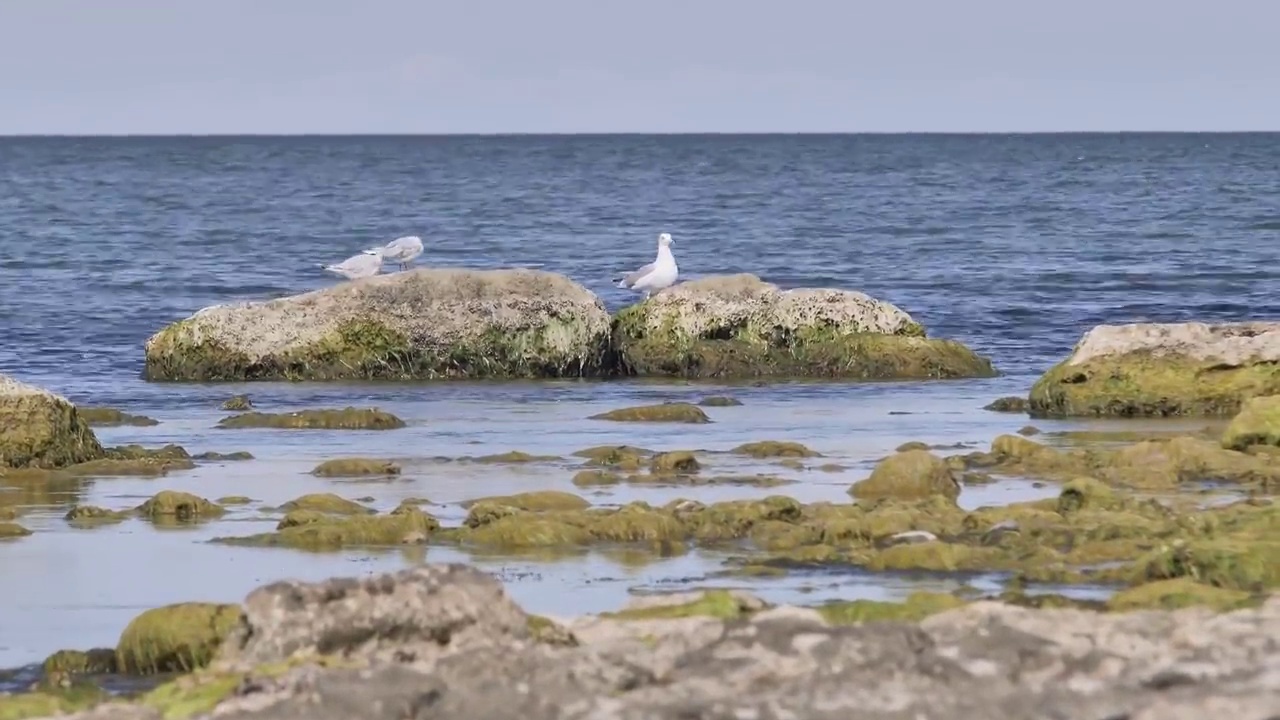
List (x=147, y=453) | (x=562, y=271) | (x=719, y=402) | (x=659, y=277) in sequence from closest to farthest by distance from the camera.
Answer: (x=147, y=453) → (x=719, y=402) → (x=659, y=277) → (x=562, y=271)

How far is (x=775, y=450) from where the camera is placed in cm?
1398

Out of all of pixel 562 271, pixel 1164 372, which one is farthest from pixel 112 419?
pixel 562 271

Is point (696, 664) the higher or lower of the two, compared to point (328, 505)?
higher

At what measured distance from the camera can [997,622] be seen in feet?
21.7

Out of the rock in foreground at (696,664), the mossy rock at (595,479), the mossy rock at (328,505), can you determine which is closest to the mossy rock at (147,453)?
the mossy rock at (328,505)

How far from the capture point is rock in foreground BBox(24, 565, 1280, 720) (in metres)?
5.82

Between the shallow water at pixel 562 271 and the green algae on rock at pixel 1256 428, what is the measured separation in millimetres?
1575

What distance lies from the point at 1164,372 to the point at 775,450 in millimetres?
3722

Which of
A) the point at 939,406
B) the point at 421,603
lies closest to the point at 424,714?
the point at 421,603

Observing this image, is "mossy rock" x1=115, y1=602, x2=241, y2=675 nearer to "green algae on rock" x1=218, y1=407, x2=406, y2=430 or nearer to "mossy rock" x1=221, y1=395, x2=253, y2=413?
"green algae on rock" x1=218, y1=407, x2=406, y2=430

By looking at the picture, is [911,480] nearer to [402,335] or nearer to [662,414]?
[662,414]

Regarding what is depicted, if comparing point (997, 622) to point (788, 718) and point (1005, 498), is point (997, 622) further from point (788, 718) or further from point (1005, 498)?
point (1005, 498)

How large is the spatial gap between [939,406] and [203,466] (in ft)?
19.8

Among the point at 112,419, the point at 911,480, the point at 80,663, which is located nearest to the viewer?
the point at 80,663
